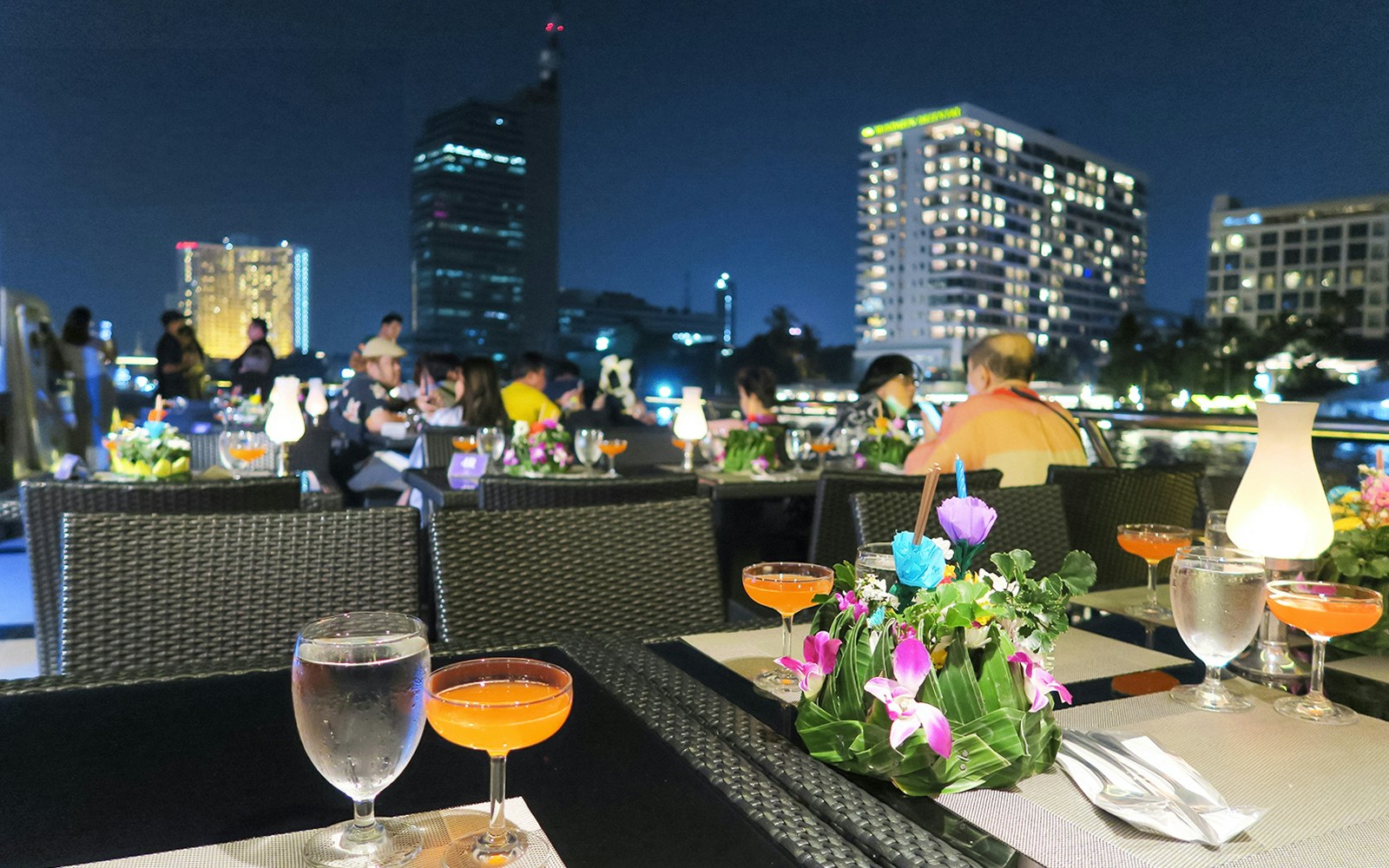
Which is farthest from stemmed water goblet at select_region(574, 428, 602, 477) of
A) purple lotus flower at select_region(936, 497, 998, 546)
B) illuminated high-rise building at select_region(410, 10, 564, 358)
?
illuminated high-rise building at select_region(410, 10, 564, 358)

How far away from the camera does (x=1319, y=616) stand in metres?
1.05

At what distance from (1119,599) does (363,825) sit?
4.47ft

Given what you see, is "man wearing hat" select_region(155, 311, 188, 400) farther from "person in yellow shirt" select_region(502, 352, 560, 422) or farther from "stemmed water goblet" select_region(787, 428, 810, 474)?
"stemmed water goblet" select_region(787, 428, 810, 474)

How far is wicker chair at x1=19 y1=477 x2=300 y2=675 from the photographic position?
1860 mm

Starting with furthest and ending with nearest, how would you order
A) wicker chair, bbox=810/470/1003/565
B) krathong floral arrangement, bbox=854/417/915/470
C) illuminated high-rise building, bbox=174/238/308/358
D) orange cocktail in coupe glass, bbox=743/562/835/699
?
illuminated high-rise building, bbox=174/238/308/358, krathong floral arrangement, bbox=854/417/915/470, wicker chair, bbox=810/470/1003/565, orange cocktail in coupe glass, bbox=743/562/835/699

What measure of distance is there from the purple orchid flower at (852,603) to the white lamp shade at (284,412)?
305 centimetres

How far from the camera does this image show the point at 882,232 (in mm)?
82188

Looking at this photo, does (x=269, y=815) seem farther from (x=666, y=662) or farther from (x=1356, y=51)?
(x=1356, y=51)

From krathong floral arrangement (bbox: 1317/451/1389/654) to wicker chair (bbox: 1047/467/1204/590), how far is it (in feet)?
3.30

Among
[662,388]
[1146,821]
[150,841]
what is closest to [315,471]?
[150,841]

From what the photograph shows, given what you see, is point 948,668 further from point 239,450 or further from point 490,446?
point 239,450

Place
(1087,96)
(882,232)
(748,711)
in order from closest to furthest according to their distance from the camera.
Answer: (748,711), (1087,96), (882,232)

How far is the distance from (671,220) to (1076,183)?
64459mm

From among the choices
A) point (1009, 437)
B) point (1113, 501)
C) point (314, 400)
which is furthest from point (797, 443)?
point (314, 400)
